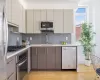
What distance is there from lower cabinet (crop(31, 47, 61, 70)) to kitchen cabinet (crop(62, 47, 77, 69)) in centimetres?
18

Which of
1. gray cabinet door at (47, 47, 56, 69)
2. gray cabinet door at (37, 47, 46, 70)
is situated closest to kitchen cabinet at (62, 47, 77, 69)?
gray cabinet door at (47, 47, 56, 69)

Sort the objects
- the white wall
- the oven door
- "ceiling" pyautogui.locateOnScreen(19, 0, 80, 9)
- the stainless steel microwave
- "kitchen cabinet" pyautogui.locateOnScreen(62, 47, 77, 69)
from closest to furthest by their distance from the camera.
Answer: the oven door → "kitchen cabinet" pyautogui.locateOnScreen(62, 47, 77, 69) → the stainless steel microwave → "ceiling" pyautogui.locateOnScreen(19, 0, 80, 9) → the white wall

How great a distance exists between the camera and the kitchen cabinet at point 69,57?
16.7ft

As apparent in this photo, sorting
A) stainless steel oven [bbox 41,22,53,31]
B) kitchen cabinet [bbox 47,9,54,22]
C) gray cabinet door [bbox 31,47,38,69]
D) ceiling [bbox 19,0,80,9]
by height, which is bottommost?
gray cabinet door [bbox 31,47,38,69]

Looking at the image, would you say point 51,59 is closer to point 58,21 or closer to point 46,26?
point 46,26

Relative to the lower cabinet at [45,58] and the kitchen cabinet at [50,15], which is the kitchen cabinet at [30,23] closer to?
the kitchen cabinet at [50,15]

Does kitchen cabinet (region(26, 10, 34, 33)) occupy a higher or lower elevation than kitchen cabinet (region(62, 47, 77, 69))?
higher

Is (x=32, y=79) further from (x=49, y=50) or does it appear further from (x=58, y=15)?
(x=58, y=15)

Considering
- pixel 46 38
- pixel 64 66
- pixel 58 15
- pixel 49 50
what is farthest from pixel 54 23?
pixel 64 66

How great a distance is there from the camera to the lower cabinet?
514cm

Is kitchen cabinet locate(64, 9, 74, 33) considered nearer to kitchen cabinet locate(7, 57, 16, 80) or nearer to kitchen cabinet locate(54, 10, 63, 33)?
kitchen cabinet locate(54, 10, 63, 33)

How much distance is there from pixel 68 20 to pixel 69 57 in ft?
4.70

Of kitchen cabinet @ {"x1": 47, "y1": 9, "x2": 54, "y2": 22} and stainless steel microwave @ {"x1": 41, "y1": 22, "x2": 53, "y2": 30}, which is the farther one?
kitchen cabinet @ {"x1": 47, "y1": 9, "x2": 54, "y2": 22}

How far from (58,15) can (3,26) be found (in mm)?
3832
